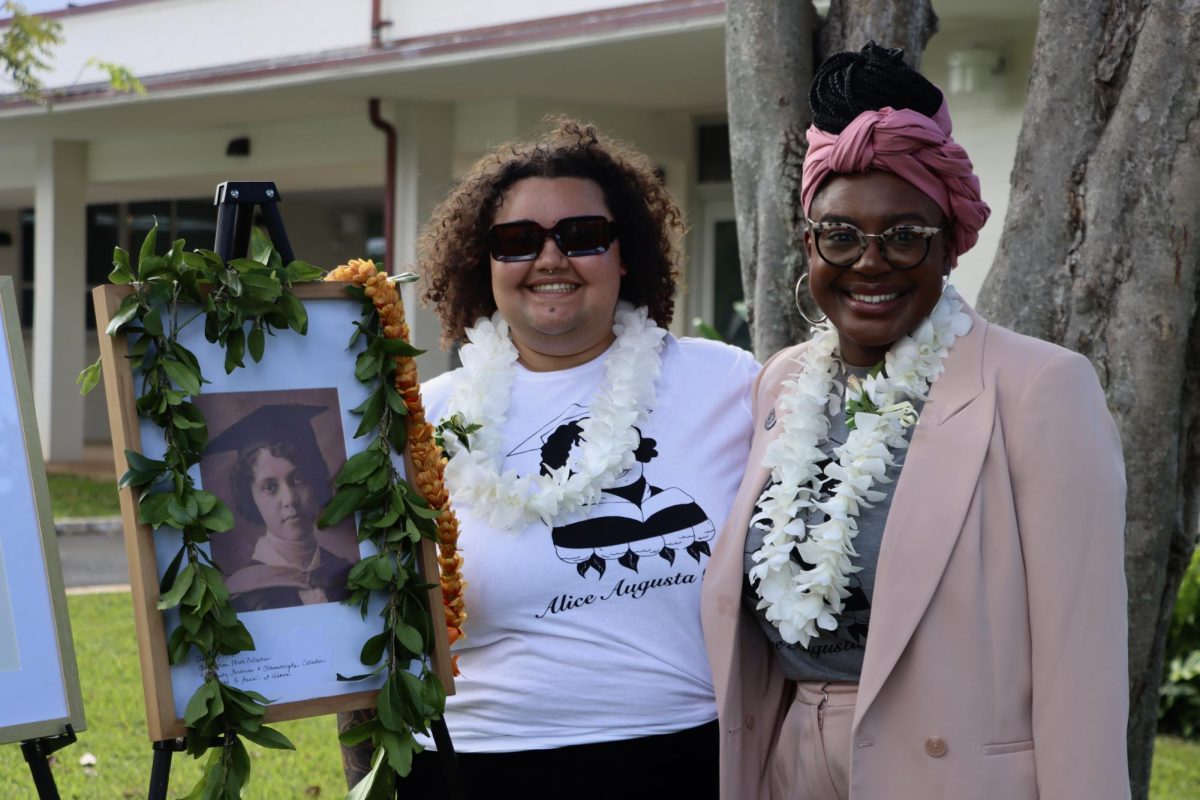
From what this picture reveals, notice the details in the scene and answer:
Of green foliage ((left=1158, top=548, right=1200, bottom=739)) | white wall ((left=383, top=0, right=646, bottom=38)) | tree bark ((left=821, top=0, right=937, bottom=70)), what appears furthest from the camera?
white wall ((left=383, top=0, right=646, bottom=38))

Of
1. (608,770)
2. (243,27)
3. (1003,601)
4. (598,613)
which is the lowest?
(608,770)

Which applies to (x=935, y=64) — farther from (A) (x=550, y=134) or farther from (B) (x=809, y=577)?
(B) (x=809, y=577)

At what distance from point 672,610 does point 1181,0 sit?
6.62 ft

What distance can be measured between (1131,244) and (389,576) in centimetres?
210

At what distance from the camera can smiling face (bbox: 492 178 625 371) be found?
316cm

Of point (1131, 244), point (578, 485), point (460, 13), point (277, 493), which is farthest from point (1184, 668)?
point (460, 13)

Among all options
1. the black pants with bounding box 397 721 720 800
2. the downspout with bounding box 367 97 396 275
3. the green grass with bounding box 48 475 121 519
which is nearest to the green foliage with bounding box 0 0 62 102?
the downspout with bounding box 367 97 396 275

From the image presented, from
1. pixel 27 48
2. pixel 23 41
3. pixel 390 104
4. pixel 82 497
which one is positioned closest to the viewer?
pixel 23 41

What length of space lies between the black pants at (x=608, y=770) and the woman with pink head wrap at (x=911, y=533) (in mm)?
184

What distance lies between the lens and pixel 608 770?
2926 millimetres

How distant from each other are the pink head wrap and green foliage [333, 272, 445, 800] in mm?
946

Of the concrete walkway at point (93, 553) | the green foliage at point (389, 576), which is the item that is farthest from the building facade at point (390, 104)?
the green foliage at point (389, 576)

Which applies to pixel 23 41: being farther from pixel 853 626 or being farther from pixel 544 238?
pixel 853 626

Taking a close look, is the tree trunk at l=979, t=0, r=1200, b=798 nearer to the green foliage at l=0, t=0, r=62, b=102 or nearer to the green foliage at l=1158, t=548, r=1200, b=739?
the green foliage at l=1158, t=548, r=1200, b=739
